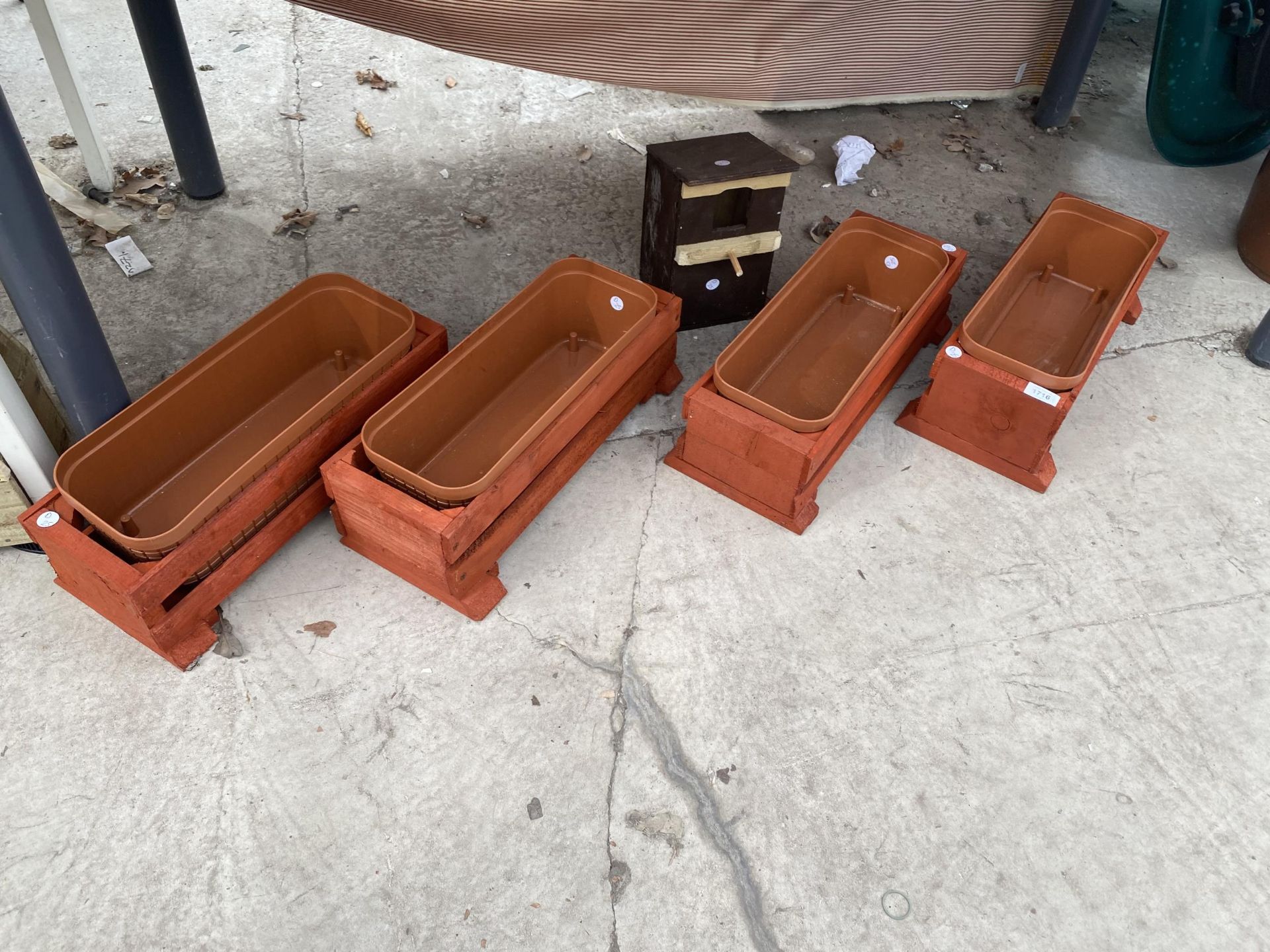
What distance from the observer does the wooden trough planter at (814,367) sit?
2.96 metres

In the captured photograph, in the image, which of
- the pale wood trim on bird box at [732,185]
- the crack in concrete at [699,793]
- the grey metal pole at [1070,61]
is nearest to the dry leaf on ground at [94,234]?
the pale wood trim on bird box at [732,185]

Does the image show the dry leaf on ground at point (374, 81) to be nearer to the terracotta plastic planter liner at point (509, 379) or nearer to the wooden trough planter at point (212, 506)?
the wooden trough planter at point (212, 506)

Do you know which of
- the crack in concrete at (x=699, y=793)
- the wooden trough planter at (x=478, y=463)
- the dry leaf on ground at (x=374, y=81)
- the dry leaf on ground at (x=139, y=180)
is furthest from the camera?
the dry leaf on ground at (x=374, y=81)

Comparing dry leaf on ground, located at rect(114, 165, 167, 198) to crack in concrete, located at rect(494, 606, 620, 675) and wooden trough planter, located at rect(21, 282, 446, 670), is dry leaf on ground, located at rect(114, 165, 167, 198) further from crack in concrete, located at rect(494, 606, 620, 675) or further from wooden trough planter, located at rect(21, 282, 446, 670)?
crack in concrete, located at rect(494, 606, 620, 675)

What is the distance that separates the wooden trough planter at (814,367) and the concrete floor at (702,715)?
0.45ft

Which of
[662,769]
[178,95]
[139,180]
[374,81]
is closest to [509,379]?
[662,769]

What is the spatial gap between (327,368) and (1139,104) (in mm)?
4975

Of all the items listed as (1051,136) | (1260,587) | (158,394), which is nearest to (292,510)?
(158,394)

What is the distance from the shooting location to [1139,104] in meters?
5.45

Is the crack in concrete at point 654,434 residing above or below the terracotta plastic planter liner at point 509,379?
below

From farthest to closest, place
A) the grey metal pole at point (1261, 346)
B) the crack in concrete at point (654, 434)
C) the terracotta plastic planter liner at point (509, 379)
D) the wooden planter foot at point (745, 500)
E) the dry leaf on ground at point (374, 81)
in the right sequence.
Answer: the dry leaf on ground at point (374, 81) → the grey metal pole at point (1261, 346) → the crack in concrete at point (654, 434) → the wooden planter foot at point (745, 500) → the terracotta plastic planter liner at point (509, 379)

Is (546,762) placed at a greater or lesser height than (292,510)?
lesser

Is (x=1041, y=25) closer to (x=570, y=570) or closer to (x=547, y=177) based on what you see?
(x=547, y=177)

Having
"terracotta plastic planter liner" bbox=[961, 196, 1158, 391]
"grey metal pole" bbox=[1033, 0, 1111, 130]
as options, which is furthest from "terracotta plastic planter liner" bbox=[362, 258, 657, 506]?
"grey metal pole" bbox=[1033, 0, 1111, 130]
